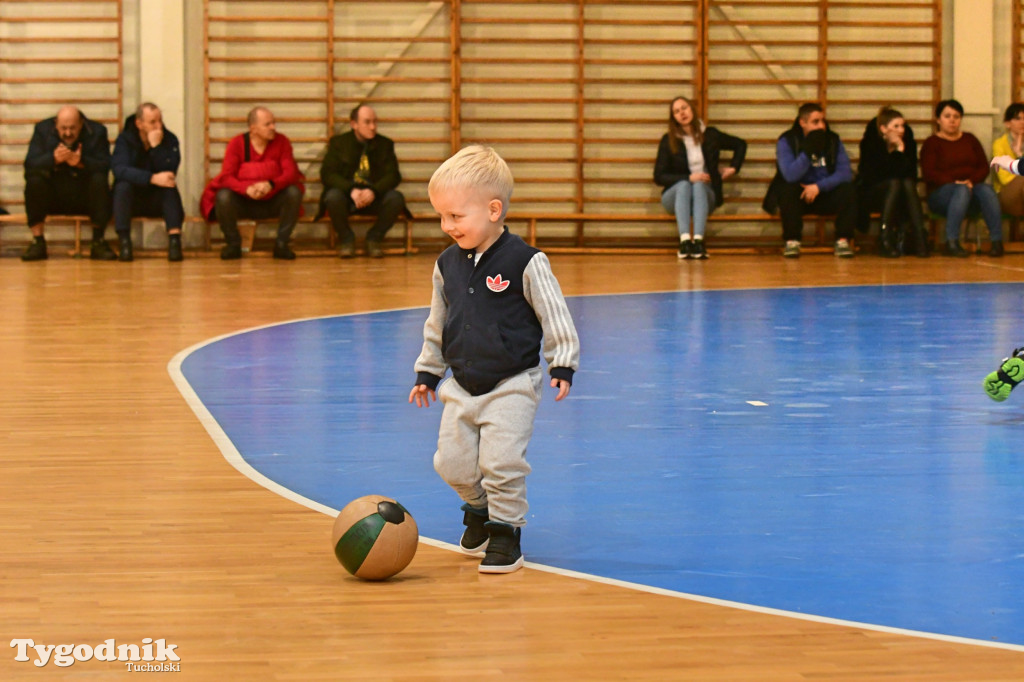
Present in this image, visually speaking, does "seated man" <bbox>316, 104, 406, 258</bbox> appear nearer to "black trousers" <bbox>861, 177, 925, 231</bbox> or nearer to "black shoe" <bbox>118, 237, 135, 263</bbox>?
"black shoe" <bbox>118, 237, 135, 263</bbox>

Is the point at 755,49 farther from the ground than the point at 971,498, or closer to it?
farther from the ground

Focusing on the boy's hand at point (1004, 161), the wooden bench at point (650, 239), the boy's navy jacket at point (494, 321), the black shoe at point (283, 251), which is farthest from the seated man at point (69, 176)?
the boy's navy jacket at point (494, 321)

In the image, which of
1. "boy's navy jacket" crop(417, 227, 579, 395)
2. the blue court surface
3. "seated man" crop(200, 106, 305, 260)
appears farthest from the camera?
"seated man" crop(200, 106, 305, 260)

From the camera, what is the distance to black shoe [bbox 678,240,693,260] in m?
12.1

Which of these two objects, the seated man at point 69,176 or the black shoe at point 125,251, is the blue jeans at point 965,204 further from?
the seated man at point 69,176

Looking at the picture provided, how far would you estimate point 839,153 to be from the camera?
486 inches

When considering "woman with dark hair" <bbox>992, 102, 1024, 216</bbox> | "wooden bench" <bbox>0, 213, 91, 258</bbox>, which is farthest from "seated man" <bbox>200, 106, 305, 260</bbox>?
"woman with dark hair" <bbox>992, 102, 1024, 216</bbox>

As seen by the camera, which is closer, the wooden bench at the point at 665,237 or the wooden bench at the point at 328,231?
the wooden bench at the point at 328,231

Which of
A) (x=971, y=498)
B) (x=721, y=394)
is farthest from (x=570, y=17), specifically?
(x=971, y=498)

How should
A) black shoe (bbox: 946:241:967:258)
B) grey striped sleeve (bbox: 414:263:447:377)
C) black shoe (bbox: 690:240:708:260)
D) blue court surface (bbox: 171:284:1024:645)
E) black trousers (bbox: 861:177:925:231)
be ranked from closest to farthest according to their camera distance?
blue court surface (bbox: 171:284:1024:645), grey striped sleeve (bbox: 414:263:447:377), black shoe (bbox: 690:240:708:260), black trousers (bbox: 861:177:925:231), black shoe (bbox: 946:241:967:258)

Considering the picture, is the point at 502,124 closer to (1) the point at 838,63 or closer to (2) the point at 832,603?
(1) the point at 838,63

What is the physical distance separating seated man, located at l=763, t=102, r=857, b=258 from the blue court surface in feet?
15.8

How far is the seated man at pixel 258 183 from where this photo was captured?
467 inches

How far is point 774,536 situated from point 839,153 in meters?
9.63
